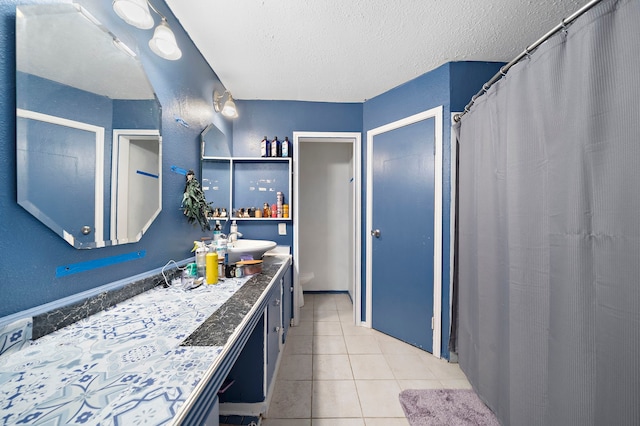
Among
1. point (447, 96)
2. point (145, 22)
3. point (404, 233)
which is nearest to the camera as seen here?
point (145, 22)

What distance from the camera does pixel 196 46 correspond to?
1.55 m

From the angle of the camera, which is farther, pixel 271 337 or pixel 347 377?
pixel 347 377

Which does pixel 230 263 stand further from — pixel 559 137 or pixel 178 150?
pixel 559 137

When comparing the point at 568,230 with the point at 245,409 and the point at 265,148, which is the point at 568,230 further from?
the point at 265,148

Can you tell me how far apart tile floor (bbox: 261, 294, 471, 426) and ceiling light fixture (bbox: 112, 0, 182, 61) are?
2.04m

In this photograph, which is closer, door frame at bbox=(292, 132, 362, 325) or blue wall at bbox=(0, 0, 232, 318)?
blue wall at bbox=(0, 0, 232, 318)

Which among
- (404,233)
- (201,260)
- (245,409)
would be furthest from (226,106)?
(245,409)

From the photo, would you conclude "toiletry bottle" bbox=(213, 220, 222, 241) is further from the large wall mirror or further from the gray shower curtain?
the gray shower curtain

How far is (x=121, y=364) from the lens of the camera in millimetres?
542

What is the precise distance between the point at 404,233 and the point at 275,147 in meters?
1.53

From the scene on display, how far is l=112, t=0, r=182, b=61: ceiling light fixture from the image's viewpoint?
33.0 inches

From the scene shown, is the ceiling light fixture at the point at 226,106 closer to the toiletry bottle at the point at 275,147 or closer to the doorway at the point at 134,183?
the toiletry bottle at the point at 275,147

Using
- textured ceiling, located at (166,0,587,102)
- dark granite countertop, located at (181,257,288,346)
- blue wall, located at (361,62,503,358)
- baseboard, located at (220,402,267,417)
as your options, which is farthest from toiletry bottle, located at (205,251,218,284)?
blue wall, located at (361,62,503,358)

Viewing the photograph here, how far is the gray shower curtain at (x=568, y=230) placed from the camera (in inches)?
24.4
